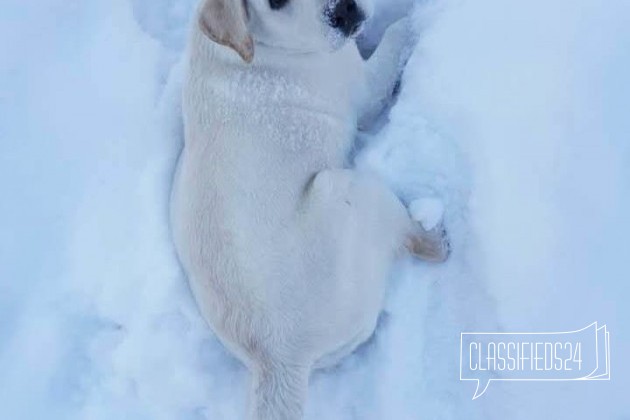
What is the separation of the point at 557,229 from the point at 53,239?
200 cm

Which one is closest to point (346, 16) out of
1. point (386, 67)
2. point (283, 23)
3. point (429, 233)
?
point (283, 23)

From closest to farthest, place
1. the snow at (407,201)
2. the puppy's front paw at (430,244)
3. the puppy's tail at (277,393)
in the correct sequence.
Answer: the puppy's tail at (277,393)
the snow at (407,201)
the puppy's front paw at (430,244)

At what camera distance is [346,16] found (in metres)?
2.81

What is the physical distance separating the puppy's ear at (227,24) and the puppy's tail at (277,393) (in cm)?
102

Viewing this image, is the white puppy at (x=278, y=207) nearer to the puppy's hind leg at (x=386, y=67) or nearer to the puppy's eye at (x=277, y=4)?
the puppy's eye at (x=277, y=4)

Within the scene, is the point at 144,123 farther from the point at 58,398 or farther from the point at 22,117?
the point at 58,398

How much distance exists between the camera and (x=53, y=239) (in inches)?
137

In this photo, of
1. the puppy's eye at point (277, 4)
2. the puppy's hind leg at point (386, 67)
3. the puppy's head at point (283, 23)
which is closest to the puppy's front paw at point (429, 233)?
the puppy's hind leg at point (386, 67)

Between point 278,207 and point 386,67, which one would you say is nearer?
point 278,207

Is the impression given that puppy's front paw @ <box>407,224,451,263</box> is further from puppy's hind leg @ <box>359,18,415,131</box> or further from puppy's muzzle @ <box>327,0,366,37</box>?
puppy's muzzle @ <box>327,0,366,37</box>

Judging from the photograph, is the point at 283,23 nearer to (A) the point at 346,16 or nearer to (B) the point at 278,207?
(A) the point at 346,16

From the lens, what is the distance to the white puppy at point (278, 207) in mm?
2666

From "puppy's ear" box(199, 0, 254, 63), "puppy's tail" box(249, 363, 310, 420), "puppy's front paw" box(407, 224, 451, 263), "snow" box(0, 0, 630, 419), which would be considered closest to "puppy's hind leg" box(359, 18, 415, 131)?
"snow" box(0, 0, 630, 419)

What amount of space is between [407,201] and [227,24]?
3.18 ft
